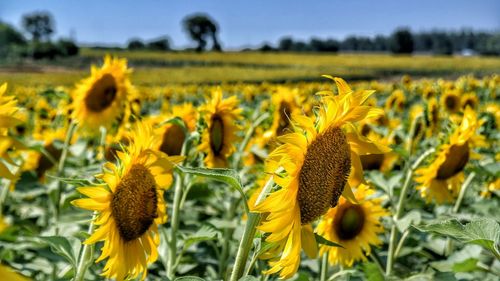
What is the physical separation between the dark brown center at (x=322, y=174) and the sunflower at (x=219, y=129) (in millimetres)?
1073

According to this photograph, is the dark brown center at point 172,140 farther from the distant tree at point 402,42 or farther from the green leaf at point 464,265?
the distant tree at point 402,42

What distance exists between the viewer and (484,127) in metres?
3.35

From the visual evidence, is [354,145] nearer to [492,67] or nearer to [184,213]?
[184,213]

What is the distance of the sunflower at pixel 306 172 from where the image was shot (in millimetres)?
1190

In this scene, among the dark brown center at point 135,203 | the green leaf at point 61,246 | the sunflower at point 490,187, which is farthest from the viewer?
the sunflower at point 490,187

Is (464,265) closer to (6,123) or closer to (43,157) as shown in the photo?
(6,123)

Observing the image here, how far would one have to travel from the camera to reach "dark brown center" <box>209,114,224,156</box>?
7.89ft

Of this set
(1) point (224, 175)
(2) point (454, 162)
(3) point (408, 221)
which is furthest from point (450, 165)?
(1) point (224, 175)

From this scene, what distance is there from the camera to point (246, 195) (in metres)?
2.10

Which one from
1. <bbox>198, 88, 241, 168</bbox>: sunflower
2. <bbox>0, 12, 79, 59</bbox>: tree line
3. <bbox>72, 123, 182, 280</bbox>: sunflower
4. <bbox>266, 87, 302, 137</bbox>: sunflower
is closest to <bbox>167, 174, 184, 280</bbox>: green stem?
<bbox>198, 88, 241, 168</bbox>: sunflower

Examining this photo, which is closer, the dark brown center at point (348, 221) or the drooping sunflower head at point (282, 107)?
the dark brown center at point (348, 221)

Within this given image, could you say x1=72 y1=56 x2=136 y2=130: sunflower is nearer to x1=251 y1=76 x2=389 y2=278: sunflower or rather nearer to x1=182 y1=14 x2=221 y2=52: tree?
x1=251 y1=76 x2=389 y2=278: sunflower

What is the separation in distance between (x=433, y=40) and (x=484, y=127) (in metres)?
135

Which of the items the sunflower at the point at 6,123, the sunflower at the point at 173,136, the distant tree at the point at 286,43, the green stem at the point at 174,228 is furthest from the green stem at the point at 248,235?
the distant tree at the point at 286,43
